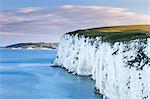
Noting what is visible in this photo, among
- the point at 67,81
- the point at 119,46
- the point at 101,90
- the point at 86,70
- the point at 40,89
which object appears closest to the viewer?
the point at 119,46

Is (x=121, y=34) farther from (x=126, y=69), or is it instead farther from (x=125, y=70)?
(x=126, y=69)

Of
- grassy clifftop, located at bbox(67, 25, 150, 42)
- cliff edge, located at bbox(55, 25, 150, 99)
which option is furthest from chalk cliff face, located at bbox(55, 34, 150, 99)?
grassy clifftop, located at bbox(67, 25, 150, 42)

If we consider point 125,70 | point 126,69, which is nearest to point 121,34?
point 125,70

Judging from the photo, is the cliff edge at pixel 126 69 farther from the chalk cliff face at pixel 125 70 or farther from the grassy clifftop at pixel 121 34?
the grassy clifftop at pixel 121 34

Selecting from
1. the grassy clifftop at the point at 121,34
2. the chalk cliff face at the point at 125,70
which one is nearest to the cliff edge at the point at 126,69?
the chalk cliff face at the point at 125,70

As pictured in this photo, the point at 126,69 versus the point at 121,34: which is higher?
the point at 121,34

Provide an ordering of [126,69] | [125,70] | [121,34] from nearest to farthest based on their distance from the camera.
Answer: [126,69] < [125,70] < [121,34]

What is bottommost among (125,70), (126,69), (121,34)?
(125,70)

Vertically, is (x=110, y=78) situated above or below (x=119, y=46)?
below

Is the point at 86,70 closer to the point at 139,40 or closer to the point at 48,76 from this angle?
the point at 48,76

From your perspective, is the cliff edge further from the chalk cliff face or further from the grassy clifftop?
the grassy clifftop

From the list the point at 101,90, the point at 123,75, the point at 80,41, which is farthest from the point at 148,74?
the point at 80,41
